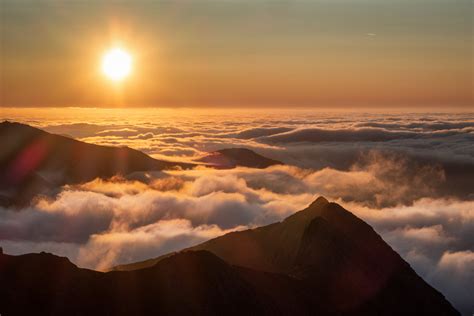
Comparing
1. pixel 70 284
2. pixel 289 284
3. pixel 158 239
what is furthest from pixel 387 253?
pixel 158 239

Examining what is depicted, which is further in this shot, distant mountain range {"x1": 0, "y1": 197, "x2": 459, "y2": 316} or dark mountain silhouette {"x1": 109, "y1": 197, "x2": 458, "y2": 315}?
dark mountain silhouette {"x1": 109, "y1": 197, "x2": 458, "y2": 315}

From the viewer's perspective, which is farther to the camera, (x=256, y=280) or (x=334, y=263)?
(x=334, y=263)

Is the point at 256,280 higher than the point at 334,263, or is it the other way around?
the point at 256,280

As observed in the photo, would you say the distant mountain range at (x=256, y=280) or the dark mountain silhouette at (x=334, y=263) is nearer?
the distant mountain range at (x=256, y=280)
